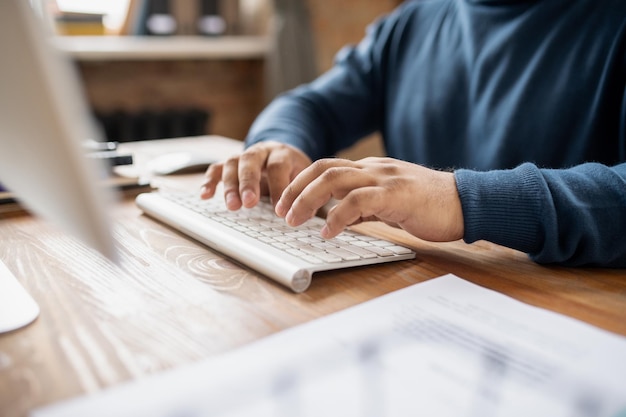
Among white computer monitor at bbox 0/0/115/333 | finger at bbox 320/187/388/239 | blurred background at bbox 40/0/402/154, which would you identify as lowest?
blurred background at bbox 40/0/402/154

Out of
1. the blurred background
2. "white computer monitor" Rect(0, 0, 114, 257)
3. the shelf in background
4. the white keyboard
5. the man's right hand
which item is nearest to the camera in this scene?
"white computer monitor" Rect(0, 0, 114, 257)

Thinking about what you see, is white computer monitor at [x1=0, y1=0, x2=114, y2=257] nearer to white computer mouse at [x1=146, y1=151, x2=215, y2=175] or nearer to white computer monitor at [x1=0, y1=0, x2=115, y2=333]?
white computer monitor at [x1=0, y1=0, x2=115, y2=333]

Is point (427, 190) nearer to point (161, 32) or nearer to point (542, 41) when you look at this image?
point (542, 41)

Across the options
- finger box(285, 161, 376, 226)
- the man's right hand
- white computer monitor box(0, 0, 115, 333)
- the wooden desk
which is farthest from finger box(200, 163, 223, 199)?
white computer monitor box(0, 0, 115, 333)

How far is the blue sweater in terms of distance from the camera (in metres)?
0.58

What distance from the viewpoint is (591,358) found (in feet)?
1.25

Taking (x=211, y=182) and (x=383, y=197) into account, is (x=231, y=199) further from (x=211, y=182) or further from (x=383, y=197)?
(x=383, y=197)

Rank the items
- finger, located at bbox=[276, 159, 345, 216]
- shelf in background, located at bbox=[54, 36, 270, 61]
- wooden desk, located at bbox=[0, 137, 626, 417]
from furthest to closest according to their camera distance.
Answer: shelf in background, located at bbox=[54, 36, 270, 61]
finger, located at bbox=[276, 159, 345, 216]
wooden desk, located at bbox=[0, 137, 626, 417]

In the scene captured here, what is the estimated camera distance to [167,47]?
251 cm

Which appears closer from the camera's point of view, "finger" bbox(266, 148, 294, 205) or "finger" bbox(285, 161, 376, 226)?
"finger" bbox(285, 161, 376, 226)

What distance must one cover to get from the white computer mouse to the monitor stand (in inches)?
21.7

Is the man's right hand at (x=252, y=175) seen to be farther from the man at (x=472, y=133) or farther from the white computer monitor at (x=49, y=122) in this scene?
the white computer monitor at (x=49, y=122)

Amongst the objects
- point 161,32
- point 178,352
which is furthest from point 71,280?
point 161,32

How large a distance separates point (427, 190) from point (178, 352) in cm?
32
